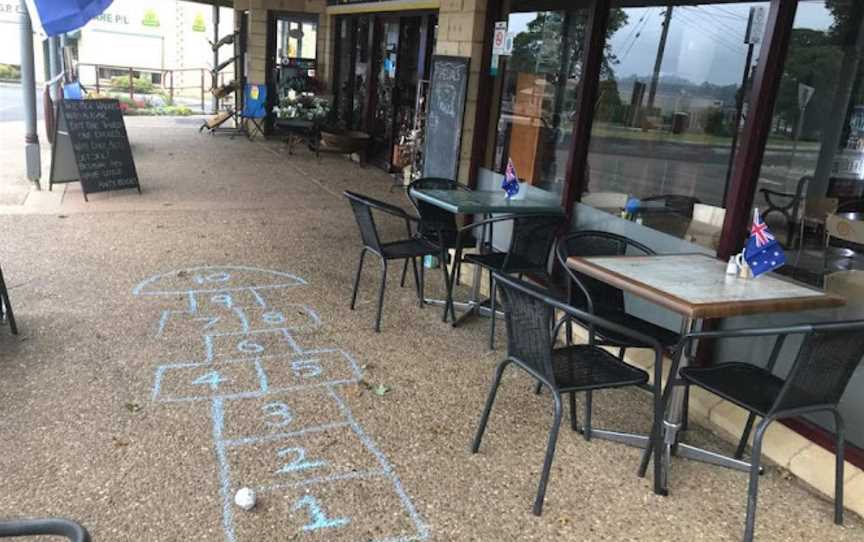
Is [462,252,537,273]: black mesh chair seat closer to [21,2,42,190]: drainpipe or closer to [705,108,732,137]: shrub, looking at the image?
[705,108,732,137]: shrub

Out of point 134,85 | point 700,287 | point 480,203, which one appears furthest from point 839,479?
point 134,85

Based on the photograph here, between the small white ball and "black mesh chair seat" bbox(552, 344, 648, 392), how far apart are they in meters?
1.23

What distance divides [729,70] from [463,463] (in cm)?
352

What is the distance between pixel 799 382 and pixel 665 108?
10.4ft

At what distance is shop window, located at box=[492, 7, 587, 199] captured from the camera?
5180 millimetres

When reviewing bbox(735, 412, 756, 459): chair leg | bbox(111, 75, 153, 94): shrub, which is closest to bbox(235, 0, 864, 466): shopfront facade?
bbox(735, 412, 756, 459): chair leg

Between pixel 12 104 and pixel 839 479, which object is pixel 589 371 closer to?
pixel 839 479

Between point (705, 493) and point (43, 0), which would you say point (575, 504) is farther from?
point (43, 0)

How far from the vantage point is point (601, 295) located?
150 inches

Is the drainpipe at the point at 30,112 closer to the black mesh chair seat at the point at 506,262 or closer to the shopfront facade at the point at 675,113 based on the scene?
the shopfront facade at the point at 675,113

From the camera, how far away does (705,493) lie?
9.57ft

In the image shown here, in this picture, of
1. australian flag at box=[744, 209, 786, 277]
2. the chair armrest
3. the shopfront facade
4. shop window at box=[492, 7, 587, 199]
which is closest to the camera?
the chair armrest

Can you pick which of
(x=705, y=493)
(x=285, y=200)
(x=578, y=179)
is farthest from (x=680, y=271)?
(x=285, y=200)

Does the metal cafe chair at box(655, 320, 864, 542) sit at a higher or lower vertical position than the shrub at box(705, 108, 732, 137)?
lower
